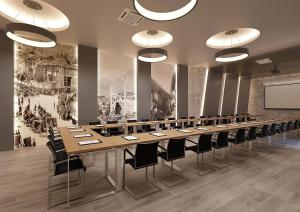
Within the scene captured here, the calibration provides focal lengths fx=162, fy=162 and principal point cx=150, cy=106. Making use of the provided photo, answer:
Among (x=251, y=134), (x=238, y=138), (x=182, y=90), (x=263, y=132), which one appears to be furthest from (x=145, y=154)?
(x=182, y=90)

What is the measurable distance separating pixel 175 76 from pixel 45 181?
785 centimetres

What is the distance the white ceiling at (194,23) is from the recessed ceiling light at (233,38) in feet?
0.92

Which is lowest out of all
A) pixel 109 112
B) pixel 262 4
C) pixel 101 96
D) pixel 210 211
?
pixel 210 211

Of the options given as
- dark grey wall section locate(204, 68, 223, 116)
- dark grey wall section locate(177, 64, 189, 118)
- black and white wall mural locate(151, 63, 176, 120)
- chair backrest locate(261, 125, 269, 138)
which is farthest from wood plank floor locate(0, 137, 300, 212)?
dark grey wall section locate(204, 68, 223, 116)

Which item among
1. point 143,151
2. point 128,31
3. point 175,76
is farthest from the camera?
point 175,76

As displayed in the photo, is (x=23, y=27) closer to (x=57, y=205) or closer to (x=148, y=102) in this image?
(x=57, y=205)

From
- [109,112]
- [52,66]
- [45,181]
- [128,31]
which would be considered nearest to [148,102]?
[109,112]

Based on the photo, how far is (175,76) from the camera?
9.40 meters

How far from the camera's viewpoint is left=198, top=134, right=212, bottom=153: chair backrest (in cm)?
360

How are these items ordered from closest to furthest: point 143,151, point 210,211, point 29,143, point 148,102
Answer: point 210,211 < point 143,151 < point 29,143 < point 148,102

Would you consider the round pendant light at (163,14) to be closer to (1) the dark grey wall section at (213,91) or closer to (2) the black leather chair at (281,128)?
(2) the black leather chair at (281,128)

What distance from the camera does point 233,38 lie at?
5977 mm

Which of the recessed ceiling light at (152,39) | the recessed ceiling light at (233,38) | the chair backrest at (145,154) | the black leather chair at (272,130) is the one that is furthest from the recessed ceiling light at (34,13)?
the black leather chair at (272,130)

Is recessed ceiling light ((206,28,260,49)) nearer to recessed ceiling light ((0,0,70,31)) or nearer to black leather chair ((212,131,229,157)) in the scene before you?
black leather chair ((212,131,229,157))
